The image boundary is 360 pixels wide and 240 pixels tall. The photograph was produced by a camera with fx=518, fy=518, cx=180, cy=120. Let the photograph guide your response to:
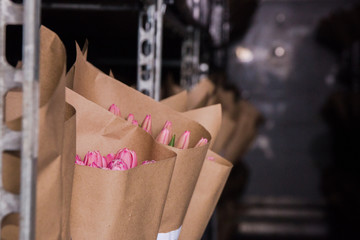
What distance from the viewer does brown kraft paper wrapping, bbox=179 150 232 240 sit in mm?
750

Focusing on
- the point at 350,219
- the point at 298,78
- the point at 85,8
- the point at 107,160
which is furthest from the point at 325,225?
the point at 107,160

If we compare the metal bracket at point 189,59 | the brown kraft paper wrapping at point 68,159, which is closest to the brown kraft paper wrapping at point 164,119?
the brown kraft paper wrapping at point 68,159

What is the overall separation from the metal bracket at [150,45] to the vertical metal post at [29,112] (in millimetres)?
656

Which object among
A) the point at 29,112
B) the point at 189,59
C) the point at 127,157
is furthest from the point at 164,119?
the point at 189,59

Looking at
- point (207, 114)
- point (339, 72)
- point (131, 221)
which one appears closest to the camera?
point (131, 221)

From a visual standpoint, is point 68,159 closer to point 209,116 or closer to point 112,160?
point 112,160

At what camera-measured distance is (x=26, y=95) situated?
0.38 metres

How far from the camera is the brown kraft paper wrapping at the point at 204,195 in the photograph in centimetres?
75

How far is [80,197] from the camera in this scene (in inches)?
21.2

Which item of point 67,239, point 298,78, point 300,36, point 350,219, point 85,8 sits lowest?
point 350,219

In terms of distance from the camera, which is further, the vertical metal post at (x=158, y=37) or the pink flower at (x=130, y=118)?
the vertical metal post at (x=158, y=37)

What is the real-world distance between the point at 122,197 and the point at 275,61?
15.5ft

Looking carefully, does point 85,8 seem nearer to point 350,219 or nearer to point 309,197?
point 350,219

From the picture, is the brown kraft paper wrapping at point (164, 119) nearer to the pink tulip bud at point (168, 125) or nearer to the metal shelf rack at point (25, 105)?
the pink tulip bud at point (168, 125)
